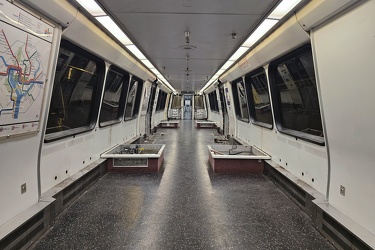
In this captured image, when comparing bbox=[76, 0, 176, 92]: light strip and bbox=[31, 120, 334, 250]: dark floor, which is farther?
bbox=[76, 0, 176, 92]: light strip

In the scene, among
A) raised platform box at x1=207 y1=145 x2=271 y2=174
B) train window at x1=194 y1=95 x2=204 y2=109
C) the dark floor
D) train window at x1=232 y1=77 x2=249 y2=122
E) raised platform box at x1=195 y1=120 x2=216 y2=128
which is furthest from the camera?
train window at x1=194 y1=95 x2=204 y2=109

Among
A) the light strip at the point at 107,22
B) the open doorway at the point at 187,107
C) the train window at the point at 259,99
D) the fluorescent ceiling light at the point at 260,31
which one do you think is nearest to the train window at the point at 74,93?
the light strip at the point at 107,22

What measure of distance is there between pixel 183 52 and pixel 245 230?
3.92 metres

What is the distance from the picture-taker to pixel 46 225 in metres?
2.59

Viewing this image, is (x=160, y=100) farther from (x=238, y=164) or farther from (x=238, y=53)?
(x=238, y=164)

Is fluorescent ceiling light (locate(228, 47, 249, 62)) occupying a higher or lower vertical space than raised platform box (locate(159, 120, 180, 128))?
higher

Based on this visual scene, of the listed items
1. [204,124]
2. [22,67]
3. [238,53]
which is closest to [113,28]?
[22,67]

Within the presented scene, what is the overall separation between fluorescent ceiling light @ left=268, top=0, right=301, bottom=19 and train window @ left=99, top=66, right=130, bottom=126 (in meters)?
3.94

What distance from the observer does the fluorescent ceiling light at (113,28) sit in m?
2.98

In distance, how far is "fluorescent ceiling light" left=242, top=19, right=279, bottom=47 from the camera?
9.84 ft

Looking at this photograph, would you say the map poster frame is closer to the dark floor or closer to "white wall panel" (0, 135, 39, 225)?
"white wall panel" (0, 135, 39, 225)

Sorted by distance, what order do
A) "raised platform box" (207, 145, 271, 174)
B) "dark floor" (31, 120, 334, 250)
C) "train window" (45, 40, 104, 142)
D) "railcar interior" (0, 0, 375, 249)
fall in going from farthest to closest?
"raised platform box" (207, 145, 271, 174)
"train window" (45, 40, 104, 142)
"dark floor" (31, 120, 334, 250)
"railcar interior" (0, 0, 375, 249)

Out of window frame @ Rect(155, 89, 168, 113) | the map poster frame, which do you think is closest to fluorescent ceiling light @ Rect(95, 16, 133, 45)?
the map poster frame

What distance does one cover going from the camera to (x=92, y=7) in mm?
2594
